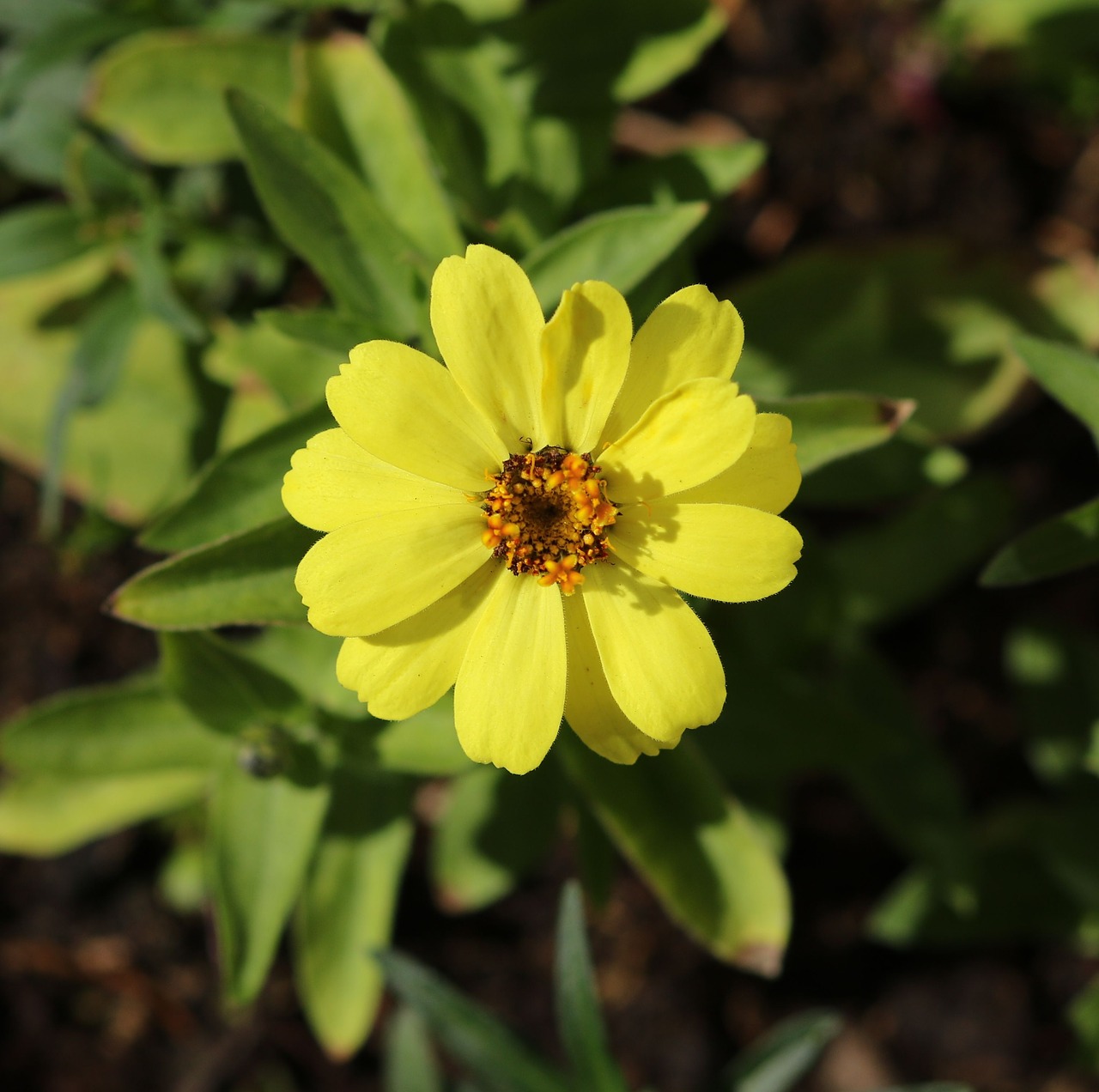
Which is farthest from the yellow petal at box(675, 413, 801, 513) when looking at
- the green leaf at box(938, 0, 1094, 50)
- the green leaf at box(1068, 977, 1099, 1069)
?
the green leaf at box(938, 0, 1094, 50)

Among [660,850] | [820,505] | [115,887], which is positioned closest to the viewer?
[660,850]

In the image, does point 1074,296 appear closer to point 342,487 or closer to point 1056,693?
point 1056,693

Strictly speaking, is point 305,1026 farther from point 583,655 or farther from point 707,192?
point 707,192

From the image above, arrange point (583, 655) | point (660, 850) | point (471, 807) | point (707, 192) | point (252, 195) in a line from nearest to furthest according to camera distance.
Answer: point (583, 655), point (660, 850), point (707, 192), point (471, 807), point (252, 195)

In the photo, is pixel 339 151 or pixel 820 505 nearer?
pixel 339 151

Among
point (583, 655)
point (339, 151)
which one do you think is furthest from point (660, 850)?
point (339, 151)

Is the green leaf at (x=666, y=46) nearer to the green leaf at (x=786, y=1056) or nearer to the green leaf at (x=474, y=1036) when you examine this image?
the green leaf at (x=474, y=1036)

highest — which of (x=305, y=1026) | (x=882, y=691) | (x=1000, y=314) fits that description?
(x=1000, y=314)

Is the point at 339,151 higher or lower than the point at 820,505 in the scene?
higher
